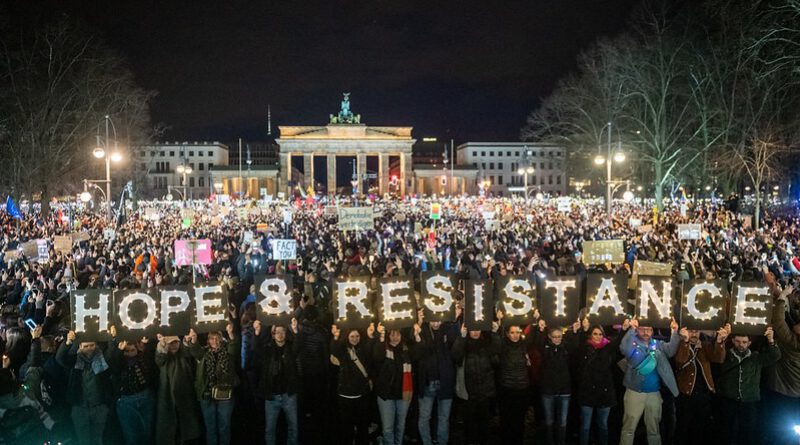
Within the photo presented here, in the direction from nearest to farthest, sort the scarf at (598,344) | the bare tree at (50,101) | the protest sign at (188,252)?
1. the scarf at (598,344)
2. the protest sign at (188,252)
3. the bare tree at (50,101)

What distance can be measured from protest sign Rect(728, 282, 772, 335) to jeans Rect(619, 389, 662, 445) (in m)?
1.22

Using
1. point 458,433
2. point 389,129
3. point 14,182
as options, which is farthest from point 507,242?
point 389,129

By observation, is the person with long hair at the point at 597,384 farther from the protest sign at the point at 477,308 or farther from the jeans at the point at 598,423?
the protest sign at the point at 477,308

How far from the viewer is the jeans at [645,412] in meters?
6.79

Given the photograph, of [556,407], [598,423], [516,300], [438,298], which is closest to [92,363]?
[438,298]

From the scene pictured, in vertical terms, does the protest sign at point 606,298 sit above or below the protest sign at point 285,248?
below

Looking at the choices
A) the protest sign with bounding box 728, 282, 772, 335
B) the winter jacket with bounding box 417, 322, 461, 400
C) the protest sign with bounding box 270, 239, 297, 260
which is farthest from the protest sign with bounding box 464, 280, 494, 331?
the protest sign with bounding box 270, 239, 297, 260

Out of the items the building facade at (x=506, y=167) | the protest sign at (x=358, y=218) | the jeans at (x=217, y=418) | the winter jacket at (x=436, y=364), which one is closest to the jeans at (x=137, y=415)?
the jeans at (x=217, y=418)

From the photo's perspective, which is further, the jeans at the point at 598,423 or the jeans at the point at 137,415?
the jeans at the point at 598,423

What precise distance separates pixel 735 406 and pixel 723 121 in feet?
97.5

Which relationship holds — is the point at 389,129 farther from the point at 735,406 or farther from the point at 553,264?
the point at 735,406

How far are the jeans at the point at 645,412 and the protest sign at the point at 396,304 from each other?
8.59ft

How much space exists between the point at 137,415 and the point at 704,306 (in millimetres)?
6493

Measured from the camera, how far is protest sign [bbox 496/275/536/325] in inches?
285
